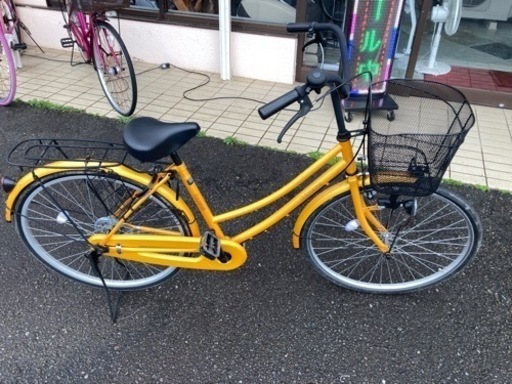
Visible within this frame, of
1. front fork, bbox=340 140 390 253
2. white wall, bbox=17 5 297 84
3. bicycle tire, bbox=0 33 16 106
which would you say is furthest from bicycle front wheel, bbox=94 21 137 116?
front fork, bbox=340 140 390 253

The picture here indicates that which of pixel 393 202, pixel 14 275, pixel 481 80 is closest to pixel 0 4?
pixel 14 275

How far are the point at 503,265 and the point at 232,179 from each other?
202cm

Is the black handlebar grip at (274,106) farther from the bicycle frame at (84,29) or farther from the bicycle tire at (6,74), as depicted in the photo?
the bicycle tire at (6,74)

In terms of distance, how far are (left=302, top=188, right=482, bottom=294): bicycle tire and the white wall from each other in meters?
2.68

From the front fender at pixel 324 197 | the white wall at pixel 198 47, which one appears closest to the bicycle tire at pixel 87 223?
the front fender at pixel 324 197

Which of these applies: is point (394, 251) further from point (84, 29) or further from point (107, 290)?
point (84, 29)

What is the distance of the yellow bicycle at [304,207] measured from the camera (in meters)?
1.96

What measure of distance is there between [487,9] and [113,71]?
14.5ft

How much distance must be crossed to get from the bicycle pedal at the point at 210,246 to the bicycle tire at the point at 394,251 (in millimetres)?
479

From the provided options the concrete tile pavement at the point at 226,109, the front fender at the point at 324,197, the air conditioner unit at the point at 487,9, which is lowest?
the concrete tile pavement at the point at 226,109

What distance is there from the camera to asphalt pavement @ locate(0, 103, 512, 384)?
221 cm

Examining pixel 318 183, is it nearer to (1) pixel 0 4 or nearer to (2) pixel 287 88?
(2) pixel 287 88

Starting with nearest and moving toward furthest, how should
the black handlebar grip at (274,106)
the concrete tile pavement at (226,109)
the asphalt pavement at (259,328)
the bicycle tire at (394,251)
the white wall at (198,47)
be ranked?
the black handlebar grip at (274,106) < the asphalt pavement at (259,328) < the bicycle tire at (394,251) < the concrete tile pavement at (226,109) < the white wall at (198,47)

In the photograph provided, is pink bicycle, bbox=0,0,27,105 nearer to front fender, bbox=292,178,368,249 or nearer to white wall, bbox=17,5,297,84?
white wall, bbox=17,5,297,84
